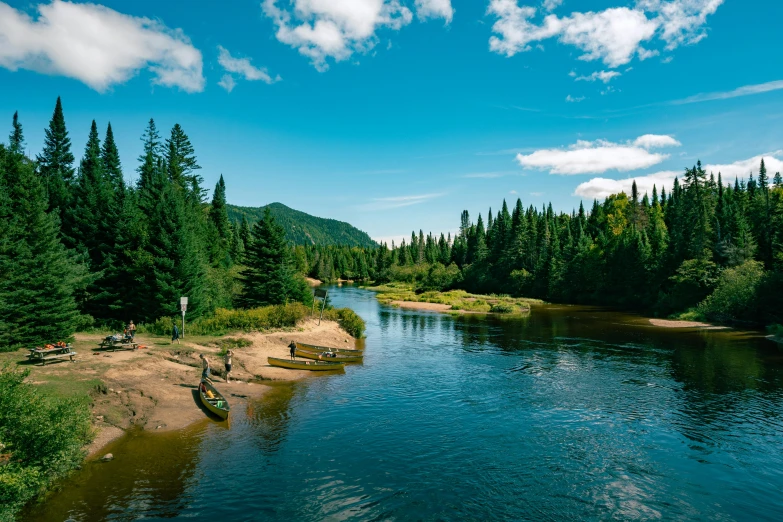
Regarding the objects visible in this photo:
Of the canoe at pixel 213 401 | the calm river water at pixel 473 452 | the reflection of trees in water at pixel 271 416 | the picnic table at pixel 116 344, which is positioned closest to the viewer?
the calm river water at pixel 473 452

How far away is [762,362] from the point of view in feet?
127

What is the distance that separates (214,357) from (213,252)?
38.7m

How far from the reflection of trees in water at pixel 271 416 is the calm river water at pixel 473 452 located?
0.13 metres

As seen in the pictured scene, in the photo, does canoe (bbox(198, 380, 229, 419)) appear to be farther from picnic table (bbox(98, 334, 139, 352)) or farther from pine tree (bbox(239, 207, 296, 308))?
pine tree (bbox(239, 207, 296, 308))

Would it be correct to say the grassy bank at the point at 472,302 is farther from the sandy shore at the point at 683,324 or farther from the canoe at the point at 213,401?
the canoe at the point at 213,401

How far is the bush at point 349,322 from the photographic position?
51.3 metres

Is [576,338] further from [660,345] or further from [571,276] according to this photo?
[571,276]

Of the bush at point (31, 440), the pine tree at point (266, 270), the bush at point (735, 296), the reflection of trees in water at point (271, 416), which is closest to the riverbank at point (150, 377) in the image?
the reflection of trees in water at point (271, 416)

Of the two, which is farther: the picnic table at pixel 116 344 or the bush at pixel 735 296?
the bush at pixel 735 296

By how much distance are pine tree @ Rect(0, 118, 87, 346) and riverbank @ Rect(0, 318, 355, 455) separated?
1845 millimetres

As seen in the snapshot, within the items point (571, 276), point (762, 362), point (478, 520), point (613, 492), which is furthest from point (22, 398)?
point (571, 276)

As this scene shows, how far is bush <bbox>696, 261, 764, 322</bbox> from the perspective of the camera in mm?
60531

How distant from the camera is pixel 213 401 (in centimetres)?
2553

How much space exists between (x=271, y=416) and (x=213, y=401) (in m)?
3.42
